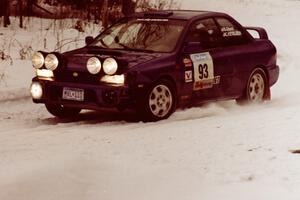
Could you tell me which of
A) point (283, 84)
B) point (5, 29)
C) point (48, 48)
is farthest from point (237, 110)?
point (5, 29)

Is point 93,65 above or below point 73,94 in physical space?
above

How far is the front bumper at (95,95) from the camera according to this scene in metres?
9.93

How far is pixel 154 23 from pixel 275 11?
19.1m

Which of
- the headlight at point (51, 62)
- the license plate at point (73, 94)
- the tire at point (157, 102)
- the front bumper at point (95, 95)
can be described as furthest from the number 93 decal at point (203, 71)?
the headlight at point (51, 62)

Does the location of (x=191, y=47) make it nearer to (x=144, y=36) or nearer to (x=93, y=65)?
(x=144, y=36)

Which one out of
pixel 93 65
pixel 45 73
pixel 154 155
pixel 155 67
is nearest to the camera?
pixel 154 155

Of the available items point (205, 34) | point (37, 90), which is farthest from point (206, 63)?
point (37, 90)

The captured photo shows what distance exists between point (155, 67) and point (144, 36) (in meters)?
0.91

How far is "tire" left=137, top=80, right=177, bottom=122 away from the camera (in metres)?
10.1

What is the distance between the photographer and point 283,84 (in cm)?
1547

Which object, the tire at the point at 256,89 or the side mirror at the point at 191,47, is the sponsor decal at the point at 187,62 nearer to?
the side mirror at the point at 191,47

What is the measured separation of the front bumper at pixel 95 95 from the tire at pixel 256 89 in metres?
2.56

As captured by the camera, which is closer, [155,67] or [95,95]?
[95,95]

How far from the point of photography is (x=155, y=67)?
10.2 m
